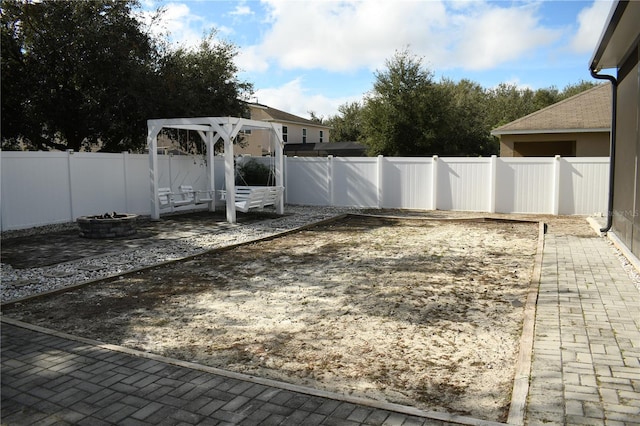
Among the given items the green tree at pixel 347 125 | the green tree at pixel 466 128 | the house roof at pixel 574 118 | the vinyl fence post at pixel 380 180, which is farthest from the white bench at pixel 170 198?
the green tree at pixel 347 125

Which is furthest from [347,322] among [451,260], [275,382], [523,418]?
[451,260]

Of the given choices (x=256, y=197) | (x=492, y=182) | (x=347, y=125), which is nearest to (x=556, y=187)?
(x=492, y=182)

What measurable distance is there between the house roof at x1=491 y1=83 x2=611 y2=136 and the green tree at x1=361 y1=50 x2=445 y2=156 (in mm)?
6542

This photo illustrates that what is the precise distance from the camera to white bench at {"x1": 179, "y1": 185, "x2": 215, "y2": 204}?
14.6m

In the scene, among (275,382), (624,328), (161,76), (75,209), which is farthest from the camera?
(161,76)

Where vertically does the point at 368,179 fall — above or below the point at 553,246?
above

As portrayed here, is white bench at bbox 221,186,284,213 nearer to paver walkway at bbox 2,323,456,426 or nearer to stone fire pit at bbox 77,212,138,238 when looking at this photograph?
stone fire pit at bbox 77,212,138,238

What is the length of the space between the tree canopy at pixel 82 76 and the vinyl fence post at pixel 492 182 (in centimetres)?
1010

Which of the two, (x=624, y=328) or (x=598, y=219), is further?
(x=598, y=219)

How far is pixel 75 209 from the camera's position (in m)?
12.5

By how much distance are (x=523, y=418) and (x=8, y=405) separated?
3.48 m

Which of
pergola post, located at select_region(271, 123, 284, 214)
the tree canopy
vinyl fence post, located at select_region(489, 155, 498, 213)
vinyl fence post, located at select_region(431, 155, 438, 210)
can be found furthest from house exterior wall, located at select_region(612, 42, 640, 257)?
the tree canopy

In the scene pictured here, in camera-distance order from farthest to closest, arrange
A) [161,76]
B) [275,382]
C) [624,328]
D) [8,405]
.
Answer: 1. [161,76]
2. [624,328]
3. [275,382]
4. [8,405]

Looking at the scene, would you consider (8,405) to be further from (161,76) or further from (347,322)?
(161,76)
